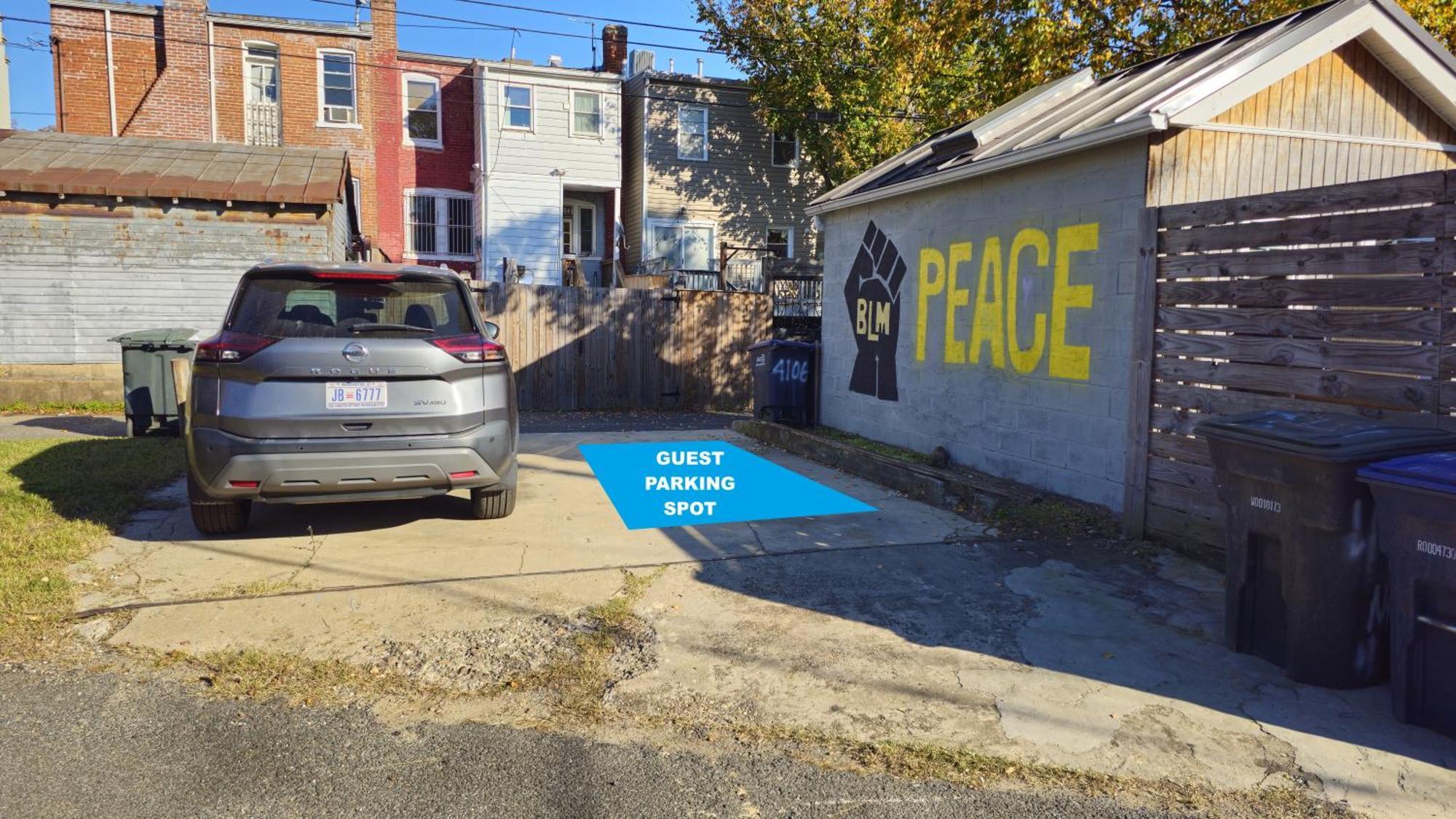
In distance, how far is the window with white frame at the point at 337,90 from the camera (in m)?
22.6

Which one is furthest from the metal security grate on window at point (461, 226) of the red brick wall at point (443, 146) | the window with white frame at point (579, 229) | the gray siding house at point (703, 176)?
the gray siding house at point (703, 176)

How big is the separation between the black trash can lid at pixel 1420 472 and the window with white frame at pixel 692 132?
922 inches

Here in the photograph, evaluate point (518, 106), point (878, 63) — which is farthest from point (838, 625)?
point (518, 106)

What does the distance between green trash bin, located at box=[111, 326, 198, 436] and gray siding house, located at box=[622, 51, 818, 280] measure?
→ 14954mm

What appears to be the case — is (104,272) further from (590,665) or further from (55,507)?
(590,665)

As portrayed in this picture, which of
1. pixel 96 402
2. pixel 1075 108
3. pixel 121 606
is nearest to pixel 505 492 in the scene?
pixel 121 606

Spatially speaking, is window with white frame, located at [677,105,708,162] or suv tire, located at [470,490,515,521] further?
window with white frame, located at [677,105,708,162]

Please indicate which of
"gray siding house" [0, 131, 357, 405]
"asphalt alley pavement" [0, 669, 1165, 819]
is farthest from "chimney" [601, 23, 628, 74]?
"asphalt alley pavement" [0, 669, 1165, 819]

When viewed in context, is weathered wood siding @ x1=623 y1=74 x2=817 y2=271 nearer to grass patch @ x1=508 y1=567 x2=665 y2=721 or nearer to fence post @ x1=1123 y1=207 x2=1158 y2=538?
fence post @ x1=1123 y1=207 x2=1158 y2=538

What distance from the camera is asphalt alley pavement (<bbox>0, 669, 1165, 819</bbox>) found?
3.00 metres

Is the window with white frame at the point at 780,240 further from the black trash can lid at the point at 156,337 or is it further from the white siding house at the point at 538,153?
the black trash can lid at the point at 156,337

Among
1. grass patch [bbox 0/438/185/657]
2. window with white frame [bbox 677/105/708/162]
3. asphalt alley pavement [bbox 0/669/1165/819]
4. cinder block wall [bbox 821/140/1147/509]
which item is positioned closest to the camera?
asphalt alley pavement [bbox 0/669/1165/819]

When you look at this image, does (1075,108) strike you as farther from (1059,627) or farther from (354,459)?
(354,459)

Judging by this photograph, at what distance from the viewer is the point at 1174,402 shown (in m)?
5.95
